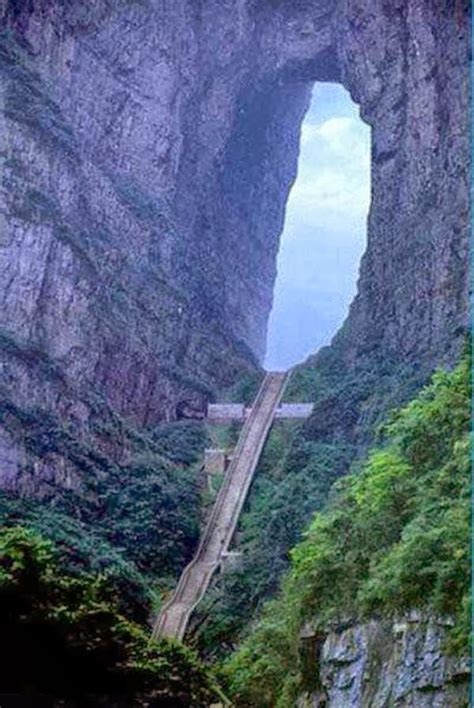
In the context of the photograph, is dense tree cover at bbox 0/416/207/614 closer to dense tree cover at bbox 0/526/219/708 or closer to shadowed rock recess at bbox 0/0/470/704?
shadowed rock recess at bbox 0/0/470/704

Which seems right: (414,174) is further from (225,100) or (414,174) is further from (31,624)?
(31,624)

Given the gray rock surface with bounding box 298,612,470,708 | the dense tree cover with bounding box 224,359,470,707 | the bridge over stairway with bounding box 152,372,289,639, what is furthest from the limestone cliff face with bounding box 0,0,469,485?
the gray rock surface with bounding box 298,612,470,708

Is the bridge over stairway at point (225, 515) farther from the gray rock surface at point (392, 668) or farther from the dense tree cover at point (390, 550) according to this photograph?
the gray rock surface at point (392, 668)

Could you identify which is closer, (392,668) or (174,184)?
(392,668)

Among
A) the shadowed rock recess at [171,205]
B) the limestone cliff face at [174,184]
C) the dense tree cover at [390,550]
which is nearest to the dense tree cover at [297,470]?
the shadowed rock recess at [171,205]

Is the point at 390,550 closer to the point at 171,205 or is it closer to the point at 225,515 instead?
the point at 225,515

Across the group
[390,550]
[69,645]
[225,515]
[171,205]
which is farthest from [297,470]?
[69,645]
